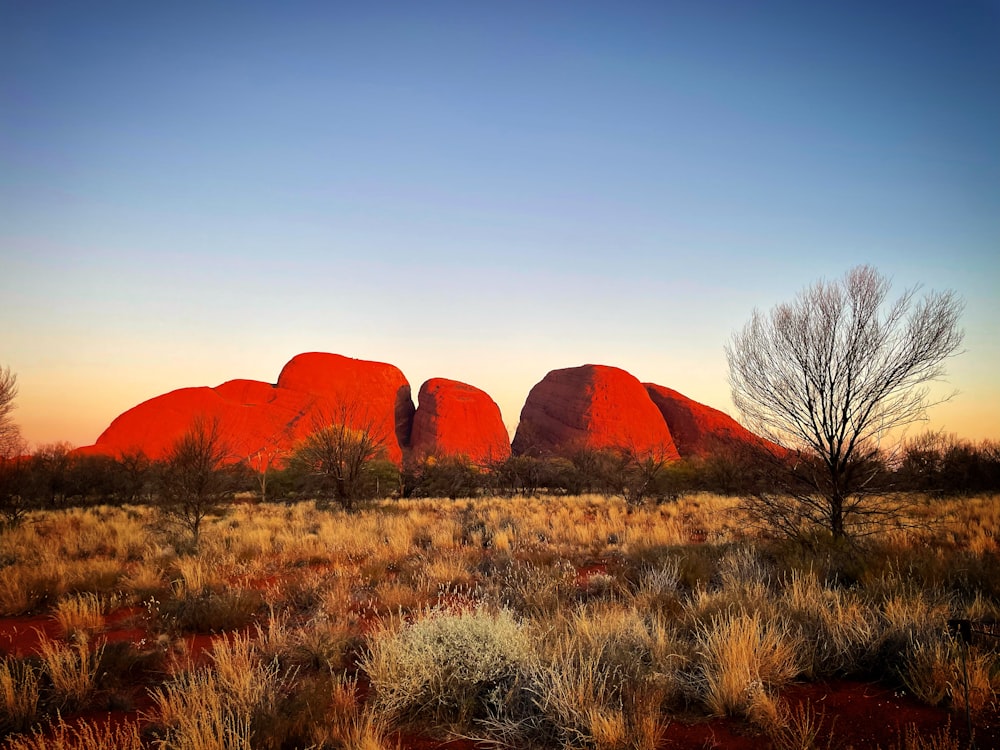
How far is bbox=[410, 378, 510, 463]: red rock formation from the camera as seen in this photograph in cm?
5931

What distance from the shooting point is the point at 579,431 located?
58.2 m

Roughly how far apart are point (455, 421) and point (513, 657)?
58.0 metres

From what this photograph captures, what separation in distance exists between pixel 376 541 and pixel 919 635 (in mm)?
9498

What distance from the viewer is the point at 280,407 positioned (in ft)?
195

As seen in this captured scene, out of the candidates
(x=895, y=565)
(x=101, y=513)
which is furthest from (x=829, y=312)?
(x=101, y=513)

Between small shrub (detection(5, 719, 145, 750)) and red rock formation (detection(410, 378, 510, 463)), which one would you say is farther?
red rock formation (detection(410, 378, 510, 463))

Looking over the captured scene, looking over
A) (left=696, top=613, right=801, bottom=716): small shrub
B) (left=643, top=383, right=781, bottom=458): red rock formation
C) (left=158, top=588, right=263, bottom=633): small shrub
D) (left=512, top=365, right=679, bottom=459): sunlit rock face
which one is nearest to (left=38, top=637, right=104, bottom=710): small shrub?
(left=158, top=588, right=263, bottom=633): small shrub

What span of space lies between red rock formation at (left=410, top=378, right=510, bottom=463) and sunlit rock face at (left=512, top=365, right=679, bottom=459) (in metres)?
4.06

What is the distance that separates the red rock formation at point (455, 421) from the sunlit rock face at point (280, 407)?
302 centimetres

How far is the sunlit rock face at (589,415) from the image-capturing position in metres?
57.3

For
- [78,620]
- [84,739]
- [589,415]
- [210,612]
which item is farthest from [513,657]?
[589,415]

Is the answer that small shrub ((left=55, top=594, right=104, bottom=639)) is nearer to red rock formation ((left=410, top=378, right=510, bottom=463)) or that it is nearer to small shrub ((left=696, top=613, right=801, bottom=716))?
small shrub ((left=696, top=613, right=801, bottom=716))

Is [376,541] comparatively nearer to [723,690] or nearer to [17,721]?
[17,721]

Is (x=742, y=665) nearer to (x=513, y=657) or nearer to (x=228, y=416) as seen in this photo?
(x=513, y=657)
